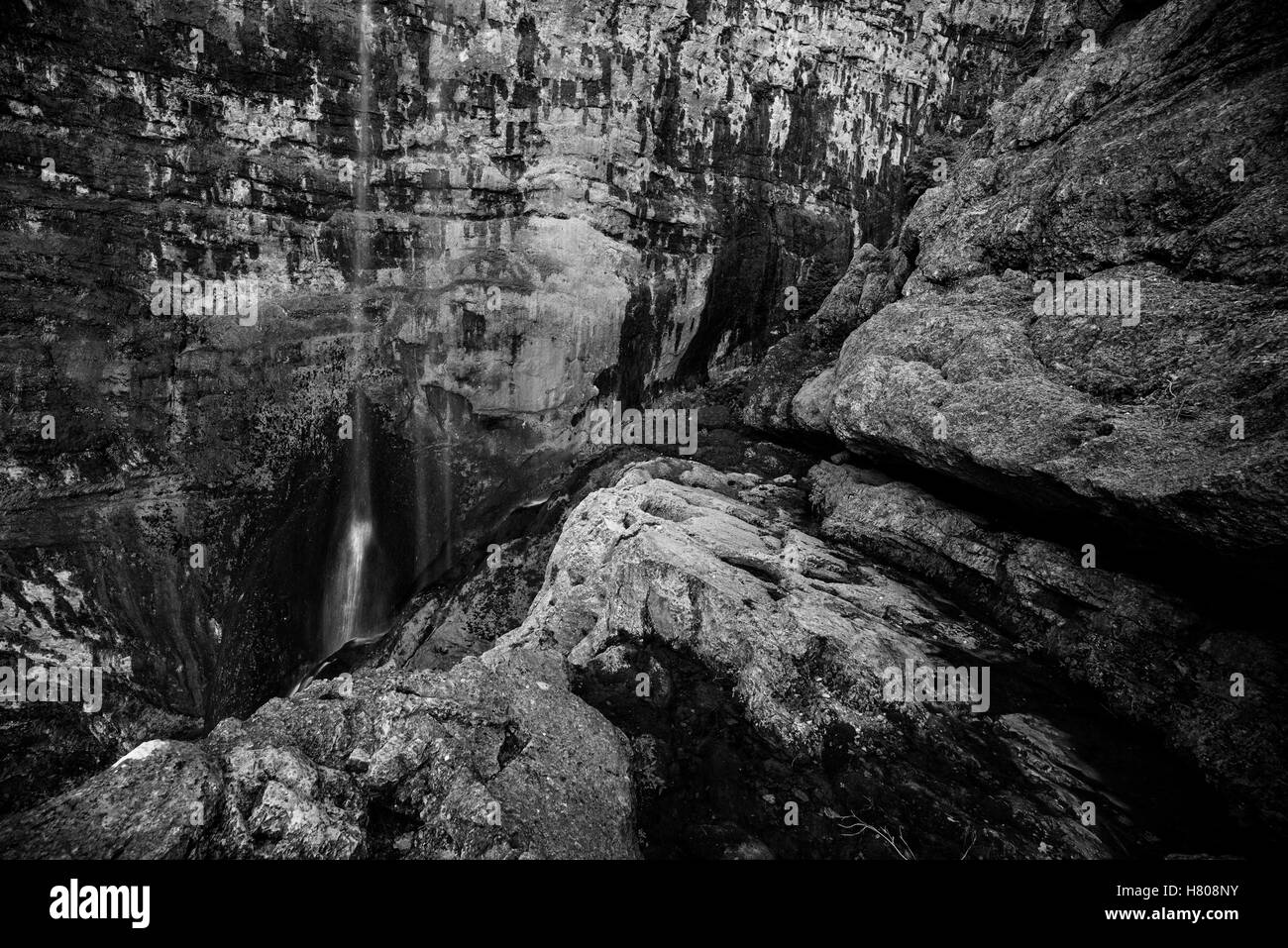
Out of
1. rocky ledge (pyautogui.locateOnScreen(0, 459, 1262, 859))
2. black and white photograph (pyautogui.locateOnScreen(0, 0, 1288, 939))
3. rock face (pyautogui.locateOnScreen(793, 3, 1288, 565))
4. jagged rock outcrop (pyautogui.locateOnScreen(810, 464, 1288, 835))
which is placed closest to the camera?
rocky ledge (pyautogui.locateOnScreen(0, 459, 1262, 859))

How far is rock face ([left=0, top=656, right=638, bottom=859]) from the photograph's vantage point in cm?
547

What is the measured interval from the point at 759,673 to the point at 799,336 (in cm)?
1442

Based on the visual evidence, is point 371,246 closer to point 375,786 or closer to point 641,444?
point 641,444

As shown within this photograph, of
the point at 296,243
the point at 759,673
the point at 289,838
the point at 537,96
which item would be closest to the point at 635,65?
the point at 537,96

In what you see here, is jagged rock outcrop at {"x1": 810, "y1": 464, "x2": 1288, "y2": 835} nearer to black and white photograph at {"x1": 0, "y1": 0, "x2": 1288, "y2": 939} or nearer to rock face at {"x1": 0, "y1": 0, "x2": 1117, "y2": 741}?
black and white photograph at {"x1": 0, "y1": 0, "x2": 1288, "y2": 939}

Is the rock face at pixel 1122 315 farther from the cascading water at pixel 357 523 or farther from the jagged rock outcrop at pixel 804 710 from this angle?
the cascading water at pixel 357 523

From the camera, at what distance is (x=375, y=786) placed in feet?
21.5

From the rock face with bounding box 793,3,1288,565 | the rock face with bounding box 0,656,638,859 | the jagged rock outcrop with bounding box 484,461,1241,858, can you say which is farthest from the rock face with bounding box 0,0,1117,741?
the rock face with bounding box 0,656,638,859

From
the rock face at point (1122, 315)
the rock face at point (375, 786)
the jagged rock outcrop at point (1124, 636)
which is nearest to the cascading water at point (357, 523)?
the rock face at point (375, 786)

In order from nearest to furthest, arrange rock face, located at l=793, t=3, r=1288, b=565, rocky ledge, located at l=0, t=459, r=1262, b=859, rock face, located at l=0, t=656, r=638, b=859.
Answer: rock face, located at l=0, t=656, r=638, b=859
rocky ledge, located at l=0, t=459, r=1262, b=859
rock face, located at l=793, t=3, r=1288, b=565

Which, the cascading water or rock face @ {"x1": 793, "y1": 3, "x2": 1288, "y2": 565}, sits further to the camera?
the cascading water

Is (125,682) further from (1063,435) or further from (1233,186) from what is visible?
(1233,186)

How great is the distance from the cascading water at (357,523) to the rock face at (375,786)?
57.6 ft

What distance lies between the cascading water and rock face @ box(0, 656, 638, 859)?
17568mm
